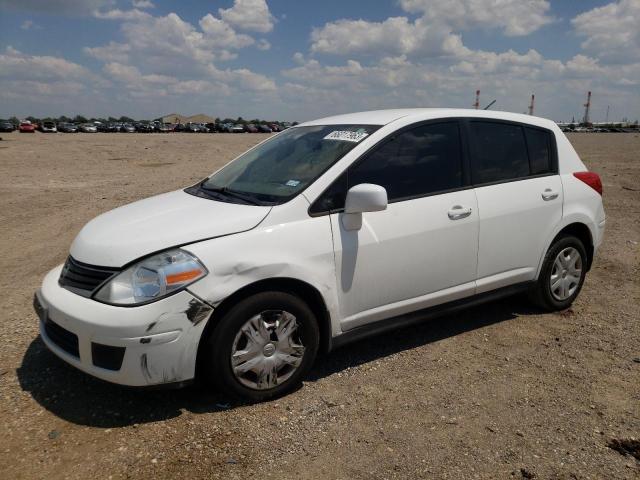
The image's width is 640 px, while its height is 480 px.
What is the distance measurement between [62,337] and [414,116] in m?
2.77

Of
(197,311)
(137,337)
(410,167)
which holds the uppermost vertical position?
(410,167)

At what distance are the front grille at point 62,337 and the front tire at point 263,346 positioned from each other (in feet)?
2.47

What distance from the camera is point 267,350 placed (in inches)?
120

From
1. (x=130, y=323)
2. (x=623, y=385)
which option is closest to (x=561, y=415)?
(x=623, y=385)

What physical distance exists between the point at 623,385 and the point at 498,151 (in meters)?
1.93

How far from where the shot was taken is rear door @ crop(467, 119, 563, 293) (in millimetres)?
3934

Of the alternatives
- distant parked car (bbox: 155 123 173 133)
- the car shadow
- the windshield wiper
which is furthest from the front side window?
distant parked car (bbox: 155 123 173 133)

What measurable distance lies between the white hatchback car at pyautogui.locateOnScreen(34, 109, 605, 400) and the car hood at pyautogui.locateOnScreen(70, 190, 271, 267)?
0.01 m

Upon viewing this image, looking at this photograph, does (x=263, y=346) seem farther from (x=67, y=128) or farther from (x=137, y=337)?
(x=67, y=128)

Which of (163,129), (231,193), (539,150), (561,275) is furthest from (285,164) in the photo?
(163,129)

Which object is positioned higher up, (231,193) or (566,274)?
(231,193)

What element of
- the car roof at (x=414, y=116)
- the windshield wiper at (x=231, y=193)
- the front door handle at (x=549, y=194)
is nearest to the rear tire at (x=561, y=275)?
the front door handle at (x=549, y=194)

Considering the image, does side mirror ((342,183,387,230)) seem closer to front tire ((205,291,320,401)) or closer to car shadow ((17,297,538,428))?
front tire ((205,291,320,401))

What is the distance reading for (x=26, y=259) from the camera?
611cm
